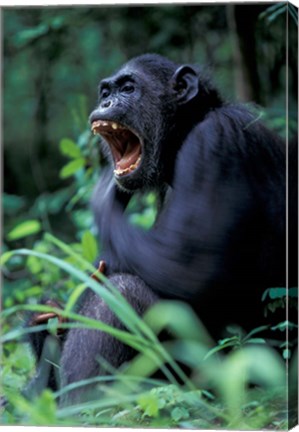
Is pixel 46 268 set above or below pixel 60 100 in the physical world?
below

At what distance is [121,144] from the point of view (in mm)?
5273

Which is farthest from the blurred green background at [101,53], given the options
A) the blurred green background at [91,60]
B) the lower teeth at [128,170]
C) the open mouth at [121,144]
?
the lower teeth at [128,170]

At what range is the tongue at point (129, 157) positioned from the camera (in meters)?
5.17

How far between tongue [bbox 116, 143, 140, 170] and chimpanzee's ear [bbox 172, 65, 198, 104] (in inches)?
14.2

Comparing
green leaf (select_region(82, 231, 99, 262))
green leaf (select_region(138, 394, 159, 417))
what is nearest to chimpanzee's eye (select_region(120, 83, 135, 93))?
green leaf (select_region(82, 231, 99, 262))

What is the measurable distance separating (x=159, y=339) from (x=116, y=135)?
1.19 metres

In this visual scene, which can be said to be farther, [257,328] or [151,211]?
[151,211]

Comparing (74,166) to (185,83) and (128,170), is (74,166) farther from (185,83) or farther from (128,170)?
(185,83)

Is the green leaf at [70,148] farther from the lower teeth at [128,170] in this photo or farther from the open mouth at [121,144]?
the lower teeth at [128,170]

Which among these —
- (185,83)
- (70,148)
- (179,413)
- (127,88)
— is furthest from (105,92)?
(179,413)

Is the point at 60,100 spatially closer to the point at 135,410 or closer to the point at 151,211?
the point at 151,211

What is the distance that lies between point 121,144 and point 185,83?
499 millimetres

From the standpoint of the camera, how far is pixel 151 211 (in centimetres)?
651

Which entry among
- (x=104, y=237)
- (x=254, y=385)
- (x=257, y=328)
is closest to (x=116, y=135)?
(x=104, y=237)
